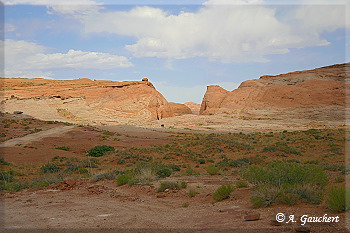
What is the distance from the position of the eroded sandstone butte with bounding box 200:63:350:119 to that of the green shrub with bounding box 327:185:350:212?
48.4 metres

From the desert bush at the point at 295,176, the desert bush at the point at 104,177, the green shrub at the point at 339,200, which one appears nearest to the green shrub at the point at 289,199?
the desert bush at the point at 295,176

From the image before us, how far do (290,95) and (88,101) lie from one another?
36.8 metres

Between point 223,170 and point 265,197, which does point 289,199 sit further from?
point 223,170

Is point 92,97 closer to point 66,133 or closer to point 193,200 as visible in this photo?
point 66,133

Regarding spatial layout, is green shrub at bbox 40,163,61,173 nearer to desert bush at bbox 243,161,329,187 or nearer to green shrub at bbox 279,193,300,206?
desert bush at bbox 243,161,329,187

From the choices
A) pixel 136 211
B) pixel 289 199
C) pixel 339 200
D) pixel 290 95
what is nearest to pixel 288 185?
Result: pixel 289 199

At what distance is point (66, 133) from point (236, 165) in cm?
2067

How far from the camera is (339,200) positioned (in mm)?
4934

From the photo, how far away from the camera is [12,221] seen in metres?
6.66

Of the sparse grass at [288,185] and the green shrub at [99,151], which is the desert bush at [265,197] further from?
the green shrub at [99,151]

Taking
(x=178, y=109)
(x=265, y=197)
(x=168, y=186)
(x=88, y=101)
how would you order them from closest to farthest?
(x=265, y=197)
(x=168, y=186)
(x=88, y=101)
(x=178, y=109)

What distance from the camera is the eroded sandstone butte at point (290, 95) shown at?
5338 centimetres

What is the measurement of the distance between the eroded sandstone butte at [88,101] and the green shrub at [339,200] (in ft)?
156

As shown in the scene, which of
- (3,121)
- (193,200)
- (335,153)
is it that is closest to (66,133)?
(3,121)
